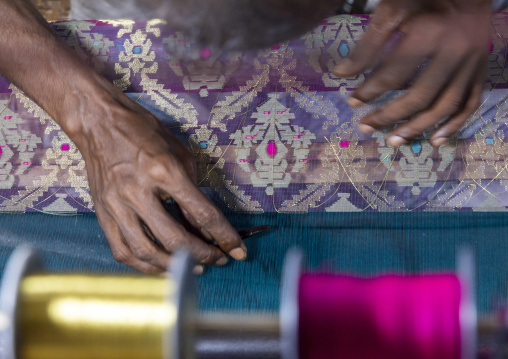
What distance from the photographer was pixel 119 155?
2.87 ft

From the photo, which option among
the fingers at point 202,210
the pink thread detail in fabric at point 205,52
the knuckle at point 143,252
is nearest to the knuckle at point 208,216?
the fingers at point 202,210

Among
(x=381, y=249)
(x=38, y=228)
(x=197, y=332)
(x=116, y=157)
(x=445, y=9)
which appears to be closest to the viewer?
(x=197, y=332)

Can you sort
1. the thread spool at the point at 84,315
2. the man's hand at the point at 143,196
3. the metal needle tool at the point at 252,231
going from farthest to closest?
the metal needle tool at the point at 252,231, the man's hand at the point at 143,196, the thread spool at the point at 84,315

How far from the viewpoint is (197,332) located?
22.3 inches

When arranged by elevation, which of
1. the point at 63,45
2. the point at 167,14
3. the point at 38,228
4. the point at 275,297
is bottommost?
the point at 275,297

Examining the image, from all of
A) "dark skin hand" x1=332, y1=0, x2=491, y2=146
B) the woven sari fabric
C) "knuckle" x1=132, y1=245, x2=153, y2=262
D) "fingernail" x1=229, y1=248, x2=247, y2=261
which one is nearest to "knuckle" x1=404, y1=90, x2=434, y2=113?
"dark skin hand" x1=332, y1=0, x2=491, y2=146

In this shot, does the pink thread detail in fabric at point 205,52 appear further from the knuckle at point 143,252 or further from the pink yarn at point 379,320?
the pink yarn at point 379,320

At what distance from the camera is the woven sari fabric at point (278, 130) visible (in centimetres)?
107

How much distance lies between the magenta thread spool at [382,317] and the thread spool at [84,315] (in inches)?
5.4

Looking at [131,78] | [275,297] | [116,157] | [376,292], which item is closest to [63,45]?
[131,78]

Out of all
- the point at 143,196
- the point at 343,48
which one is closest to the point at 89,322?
the point at 143,196

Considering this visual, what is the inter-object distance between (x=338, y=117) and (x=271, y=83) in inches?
6.5

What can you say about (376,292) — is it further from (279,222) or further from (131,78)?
(131,78)

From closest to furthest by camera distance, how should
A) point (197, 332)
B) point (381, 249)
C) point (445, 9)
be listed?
point (197, 332) → point (445, 9) → point (381, 249)
